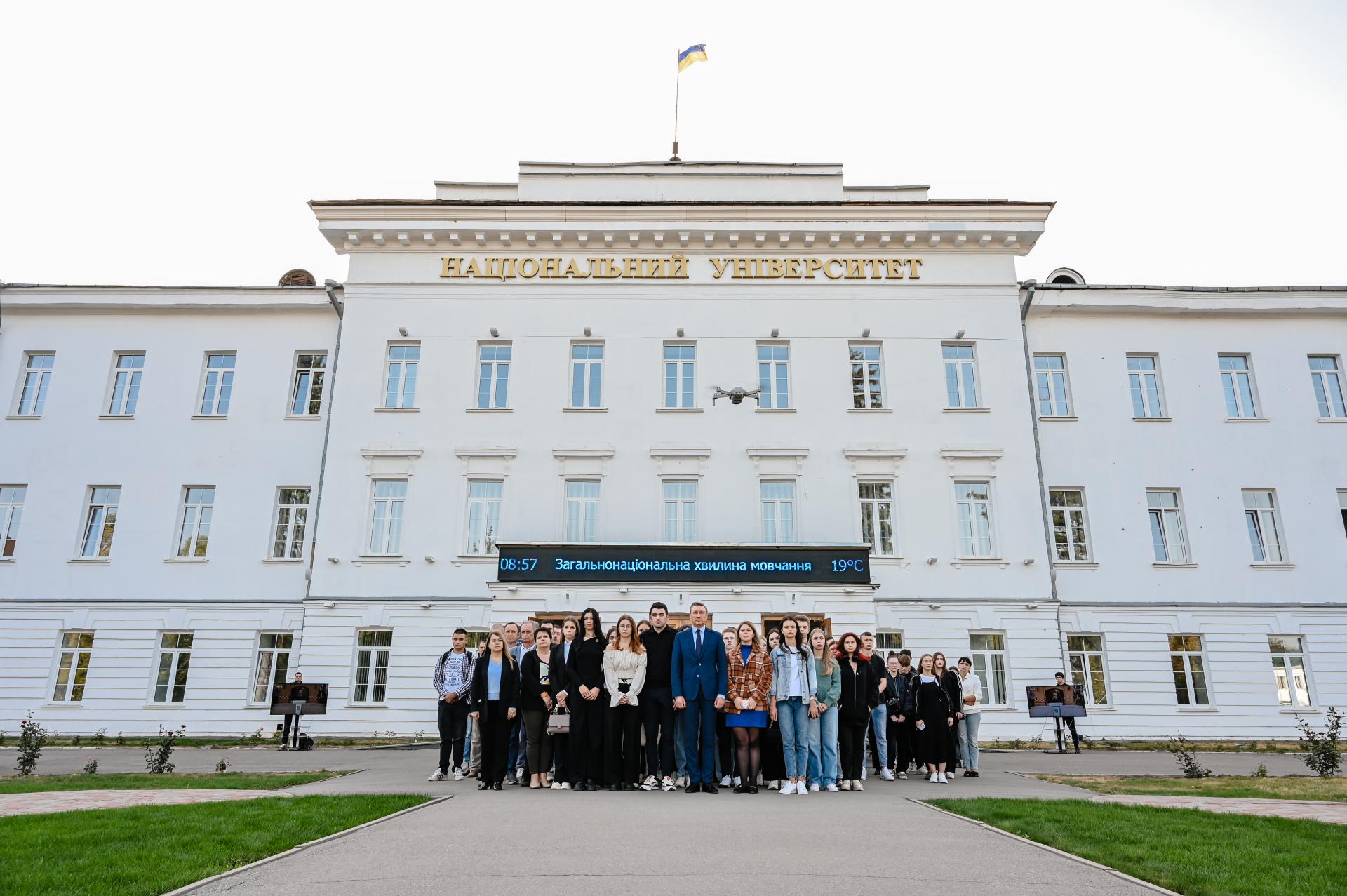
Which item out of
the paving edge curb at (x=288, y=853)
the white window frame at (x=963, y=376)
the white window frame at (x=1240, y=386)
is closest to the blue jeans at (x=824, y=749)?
the paving edge curb at (x=288, y=853)

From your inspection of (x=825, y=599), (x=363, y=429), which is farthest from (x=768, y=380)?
(x=363, y=429)

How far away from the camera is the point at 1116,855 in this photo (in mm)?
6160

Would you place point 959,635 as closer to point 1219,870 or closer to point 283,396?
point 1219,870

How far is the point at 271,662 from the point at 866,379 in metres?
16.8

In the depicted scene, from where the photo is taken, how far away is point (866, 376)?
21672 millimetres

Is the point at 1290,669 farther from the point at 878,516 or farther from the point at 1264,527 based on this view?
the point at 878,516

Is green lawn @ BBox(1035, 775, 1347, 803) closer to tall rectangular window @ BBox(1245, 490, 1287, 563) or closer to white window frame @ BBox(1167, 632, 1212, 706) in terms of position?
white window frame @ BBox(1167, 632, 1212, 706)

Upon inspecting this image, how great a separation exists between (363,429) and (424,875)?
56.7 feet

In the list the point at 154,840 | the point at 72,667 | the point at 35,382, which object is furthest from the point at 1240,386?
the point at 35,382

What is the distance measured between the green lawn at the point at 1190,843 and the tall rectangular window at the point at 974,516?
39.7 ft

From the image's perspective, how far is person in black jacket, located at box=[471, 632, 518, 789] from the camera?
32.6 feet

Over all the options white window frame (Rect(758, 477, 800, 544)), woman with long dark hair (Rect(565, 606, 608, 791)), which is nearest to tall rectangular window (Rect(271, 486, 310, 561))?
white window frame (Rect(758, 477, 800, 544))

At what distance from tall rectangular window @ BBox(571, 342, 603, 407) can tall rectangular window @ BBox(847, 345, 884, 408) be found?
660 cm

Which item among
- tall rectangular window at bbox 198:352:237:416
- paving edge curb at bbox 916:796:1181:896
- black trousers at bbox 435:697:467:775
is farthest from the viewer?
tall rectangular window at bbox 198:352:237:416
